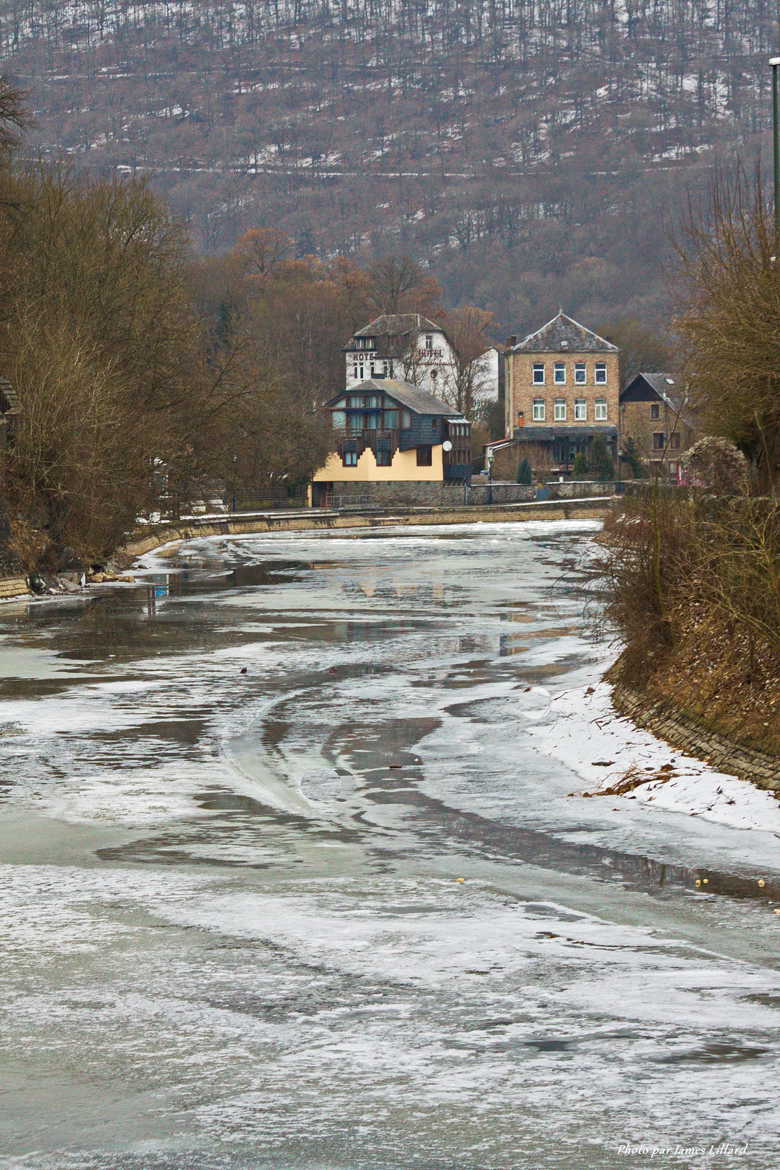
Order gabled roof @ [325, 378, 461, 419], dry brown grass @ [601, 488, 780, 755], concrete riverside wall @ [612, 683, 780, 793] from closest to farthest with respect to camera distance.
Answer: concrete riverside wall @ [612, 683, 780, 793] < dry brown grass @ [601, 488, 780, 755] < gabled roof @ [325, 378, 461, 419]

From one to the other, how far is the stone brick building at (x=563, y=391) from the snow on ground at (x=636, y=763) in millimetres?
108979

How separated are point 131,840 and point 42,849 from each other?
0.74m

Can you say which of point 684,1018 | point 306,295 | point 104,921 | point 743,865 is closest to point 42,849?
point 104,921

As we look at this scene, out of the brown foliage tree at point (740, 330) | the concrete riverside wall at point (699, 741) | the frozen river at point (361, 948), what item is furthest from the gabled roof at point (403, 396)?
the concrete riverside wall at point (699, 741)

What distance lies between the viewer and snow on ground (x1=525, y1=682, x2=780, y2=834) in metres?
14.4

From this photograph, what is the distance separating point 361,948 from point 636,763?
22.9ft

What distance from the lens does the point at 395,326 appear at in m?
146

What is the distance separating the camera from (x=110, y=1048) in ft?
27.2

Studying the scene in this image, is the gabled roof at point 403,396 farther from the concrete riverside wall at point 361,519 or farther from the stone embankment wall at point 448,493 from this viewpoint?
the concrete riverside wall at point 361,519

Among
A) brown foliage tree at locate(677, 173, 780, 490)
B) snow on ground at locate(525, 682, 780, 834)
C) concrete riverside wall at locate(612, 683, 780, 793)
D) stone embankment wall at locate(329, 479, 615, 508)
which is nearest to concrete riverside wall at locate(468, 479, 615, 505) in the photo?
stone embankment wall at locate(329, 479, 615, 508)

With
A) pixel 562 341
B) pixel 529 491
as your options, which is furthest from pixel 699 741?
pixel 562 341

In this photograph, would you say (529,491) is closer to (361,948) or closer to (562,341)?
(562,341)

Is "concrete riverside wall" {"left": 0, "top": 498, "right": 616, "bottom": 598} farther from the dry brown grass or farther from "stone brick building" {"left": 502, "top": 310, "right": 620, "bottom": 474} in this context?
the dry brown grass

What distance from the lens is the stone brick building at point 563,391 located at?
130m
